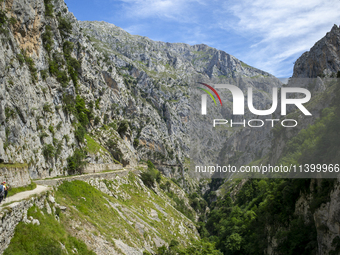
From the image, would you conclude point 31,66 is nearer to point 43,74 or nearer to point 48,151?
point 43,74

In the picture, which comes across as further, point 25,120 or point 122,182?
point 122,182

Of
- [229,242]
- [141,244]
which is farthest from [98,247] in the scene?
[229,242]

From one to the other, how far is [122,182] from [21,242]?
4119 centimetres

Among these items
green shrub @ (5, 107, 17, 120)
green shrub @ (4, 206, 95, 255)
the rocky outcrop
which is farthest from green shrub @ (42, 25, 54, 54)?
the rocky outcrop

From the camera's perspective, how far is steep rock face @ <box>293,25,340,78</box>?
4823 inches

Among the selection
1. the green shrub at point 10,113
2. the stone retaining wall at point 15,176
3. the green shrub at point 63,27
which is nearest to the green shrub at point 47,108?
the green shrub at point 10,113

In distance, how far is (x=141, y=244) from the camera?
33438 millimetres

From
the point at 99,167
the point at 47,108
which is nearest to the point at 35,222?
the point at 47,108

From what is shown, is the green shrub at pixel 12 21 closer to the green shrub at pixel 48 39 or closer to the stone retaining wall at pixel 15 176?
the green shrub at pixel 48 39

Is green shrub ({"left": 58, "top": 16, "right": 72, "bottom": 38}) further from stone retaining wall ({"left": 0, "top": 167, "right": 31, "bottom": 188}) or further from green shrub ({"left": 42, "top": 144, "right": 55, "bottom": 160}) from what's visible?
stone retaining wall ({"left": 0, "top": 167, "right": 31, "bottom": 188})

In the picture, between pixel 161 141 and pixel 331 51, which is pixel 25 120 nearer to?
pixel 161 141

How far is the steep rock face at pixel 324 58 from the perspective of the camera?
122500mm

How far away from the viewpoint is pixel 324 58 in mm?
125438

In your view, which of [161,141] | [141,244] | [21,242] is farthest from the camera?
[161,141]
